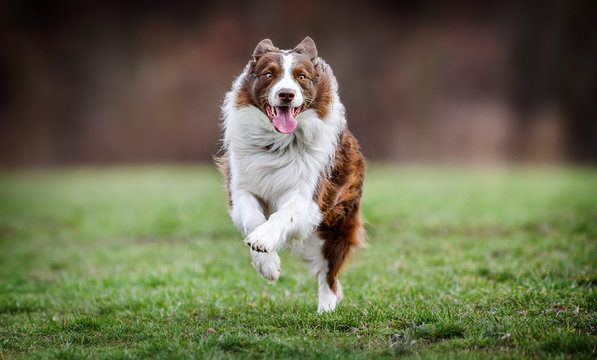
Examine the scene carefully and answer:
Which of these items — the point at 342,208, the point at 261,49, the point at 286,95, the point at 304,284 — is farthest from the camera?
the point at 304,284

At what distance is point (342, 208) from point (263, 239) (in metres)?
1.17

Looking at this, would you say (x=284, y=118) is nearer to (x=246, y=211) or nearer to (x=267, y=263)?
(x=246, y=211)

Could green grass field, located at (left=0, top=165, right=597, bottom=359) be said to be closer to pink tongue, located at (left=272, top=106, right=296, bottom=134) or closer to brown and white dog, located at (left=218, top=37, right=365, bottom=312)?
brown and white dog, located at (left=218, top=37, right=365, bottom=312)

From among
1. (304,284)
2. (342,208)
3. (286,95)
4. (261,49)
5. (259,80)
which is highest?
(261,49)

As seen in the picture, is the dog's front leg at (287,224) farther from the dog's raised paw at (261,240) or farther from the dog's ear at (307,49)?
the dog's ear at (307,49)

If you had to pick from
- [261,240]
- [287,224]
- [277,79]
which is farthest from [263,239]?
[277,79]

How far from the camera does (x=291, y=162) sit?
211 inches

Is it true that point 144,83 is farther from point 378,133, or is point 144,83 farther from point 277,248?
point 277,248

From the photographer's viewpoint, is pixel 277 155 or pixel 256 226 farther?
pixel 277 155

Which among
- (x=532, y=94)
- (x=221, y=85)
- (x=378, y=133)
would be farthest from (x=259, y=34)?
(x=532, y=94)

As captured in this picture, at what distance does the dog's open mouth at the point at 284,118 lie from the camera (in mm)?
5055

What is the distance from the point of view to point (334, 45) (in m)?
25.9

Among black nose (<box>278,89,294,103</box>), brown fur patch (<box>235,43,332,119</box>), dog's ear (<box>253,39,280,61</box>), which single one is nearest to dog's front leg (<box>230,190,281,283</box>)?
brown fur patch (<box>235,43,332,119</box>)

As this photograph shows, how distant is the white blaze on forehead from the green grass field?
Result: 5.83ft
